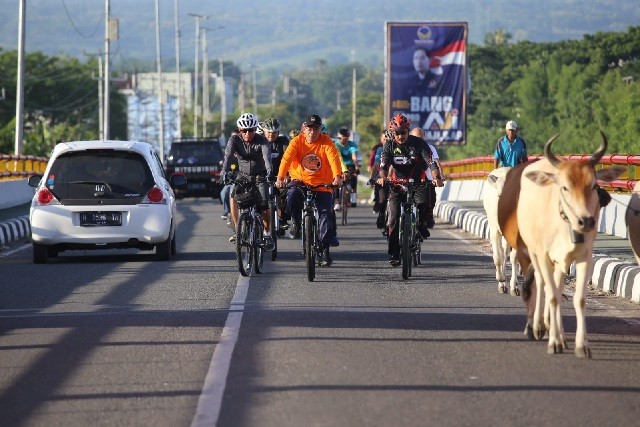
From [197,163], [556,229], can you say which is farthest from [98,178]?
[197,163]

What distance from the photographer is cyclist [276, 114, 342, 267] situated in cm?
1728

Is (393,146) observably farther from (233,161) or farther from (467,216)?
(467,216)

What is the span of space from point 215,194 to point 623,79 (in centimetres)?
5690

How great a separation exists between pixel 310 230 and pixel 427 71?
3105 centimetres

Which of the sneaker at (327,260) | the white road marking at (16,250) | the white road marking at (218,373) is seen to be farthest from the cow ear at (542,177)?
the white road marking at (16,250)

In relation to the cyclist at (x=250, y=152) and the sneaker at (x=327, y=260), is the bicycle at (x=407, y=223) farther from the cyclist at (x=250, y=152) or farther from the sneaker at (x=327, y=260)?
the cyclist at (x=250, y=152)

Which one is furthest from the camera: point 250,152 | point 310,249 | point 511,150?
point 511,150

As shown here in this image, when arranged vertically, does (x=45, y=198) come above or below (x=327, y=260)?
above

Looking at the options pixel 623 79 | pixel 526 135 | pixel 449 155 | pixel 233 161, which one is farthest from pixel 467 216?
pixel 449 155

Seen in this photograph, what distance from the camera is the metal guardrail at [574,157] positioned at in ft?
66.8

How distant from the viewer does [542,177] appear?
10.7 metres

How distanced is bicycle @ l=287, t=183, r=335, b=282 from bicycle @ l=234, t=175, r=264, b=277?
0.49 metres

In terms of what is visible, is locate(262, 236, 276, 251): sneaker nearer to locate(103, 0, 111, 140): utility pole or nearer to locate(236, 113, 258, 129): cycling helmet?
locate(236, 113, 258, 129): cycling helmet

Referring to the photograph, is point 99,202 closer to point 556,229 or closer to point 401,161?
point 401,161
